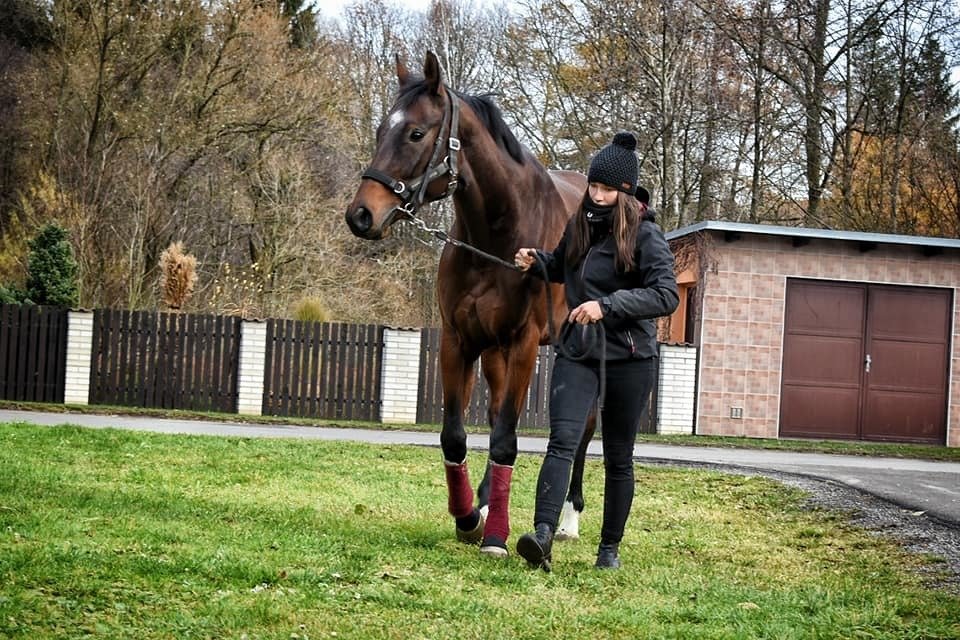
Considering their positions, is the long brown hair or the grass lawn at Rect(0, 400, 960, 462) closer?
the long brown hair

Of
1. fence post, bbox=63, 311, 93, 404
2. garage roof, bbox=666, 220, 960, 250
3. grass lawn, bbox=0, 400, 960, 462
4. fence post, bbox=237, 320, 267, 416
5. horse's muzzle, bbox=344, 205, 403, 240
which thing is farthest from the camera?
garage roof, bbox=666, 220, 960, 250

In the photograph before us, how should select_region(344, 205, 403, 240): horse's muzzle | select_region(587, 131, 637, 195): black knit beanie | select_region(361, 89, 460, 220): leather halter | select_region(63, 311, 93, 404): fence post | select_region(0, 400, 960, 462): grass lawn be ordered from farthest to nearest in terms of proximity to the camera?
select_region(63, 311, 93, 404): fence post → select_region(0, 400, 960, 462): grass lawn → select_region(361, 89, 460, 220): leather halter → select_region(587, 131, 637, 195): black knit beanie → select_region(344, 205, 403, 240): horse's muzzle

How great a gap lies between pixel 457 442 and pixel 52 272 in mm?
17084

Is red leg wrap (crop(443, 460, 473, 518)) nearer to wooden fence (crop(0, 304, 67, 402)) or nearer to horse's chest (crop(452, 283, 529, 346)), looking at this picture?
horse's chest (crop(452, 283, 529, 346))

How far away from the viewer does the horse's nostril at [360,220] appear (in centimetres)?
Result: 623

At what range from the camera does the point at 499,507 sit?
6711 millimetres

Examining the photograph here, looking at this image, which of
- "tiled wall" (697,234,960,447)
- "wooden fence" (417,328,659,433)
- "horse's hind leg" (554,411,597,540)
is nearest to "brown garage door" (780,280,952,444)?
"tiled wall" (697,234,960,447)

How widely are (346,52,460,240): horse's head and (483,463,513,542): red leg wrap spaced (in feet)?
4.88

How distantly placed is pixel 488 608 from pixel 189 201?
1138 inches

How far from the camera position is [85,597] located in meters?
4.80

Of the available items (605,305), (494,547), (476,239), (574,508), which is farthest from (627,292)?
(574,508)

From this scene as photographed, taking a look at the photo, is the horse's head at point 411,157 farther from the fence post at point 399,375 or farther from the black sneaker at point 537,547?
the fence post at point 399,375

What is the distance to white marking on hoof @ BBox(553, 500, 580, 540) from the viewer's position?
7.91 m

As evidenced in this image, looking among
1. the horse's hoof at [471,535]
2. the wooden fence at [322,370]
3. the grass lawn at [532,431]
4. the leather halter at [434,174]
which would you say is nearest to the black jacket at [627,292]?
the leather halter at [434,174]
